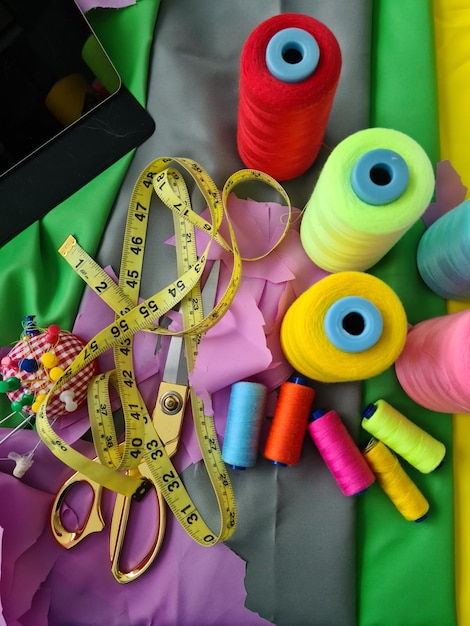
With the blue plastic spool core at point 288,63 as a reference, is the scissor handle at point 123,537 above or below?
below

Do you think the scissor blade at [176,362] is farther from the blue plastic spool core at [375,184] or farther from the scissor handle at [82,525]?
the blue plastic spool core at [375,184]

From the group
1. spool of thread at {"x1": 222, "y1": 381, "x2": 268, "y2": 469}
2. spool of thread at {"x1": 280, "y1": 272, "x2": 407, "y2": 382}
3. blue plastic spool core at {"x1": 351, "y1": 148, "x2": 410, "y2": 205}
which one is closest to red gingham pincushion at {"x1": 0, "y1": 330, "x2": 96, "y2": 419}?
spool of thread at {"x1": 222, "y1": 381, "x2": 268, "y2": 469}

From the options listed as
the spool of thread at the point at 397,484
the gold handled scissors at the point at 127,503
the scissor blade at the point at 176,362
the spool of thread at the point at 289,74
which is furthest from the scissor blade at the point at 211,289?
the spool of thread at the point at 397,484

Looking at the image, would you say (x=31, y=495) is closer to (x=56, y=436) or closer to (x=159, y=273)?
(x=56, y=436)

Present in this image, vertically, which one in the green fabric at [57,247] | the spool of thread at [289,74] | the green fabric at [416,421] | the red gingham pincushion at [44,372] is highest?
the spool of thread at [289,74]

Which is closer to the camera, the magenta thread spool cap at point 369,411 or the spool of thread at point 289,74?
the spool of thread at point 289,74

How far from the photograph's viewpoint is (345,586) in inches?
32.1

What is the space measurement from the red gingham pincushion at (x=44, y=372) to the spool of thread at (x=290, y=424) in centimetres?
29

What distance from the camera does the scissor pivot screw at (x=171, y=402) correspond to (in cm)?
84

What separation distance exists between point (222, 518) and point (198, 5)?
0.85m

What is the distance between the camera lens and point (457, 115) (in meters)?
0.96

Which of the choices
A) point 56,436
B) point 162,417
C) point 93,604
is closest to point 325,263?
point 162,417

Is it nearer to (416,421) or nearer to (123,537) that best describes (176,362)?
(123,537)

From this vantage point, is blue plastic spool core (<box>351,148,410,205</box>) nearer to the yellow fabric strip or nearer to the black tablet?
the yellow fabric strip
